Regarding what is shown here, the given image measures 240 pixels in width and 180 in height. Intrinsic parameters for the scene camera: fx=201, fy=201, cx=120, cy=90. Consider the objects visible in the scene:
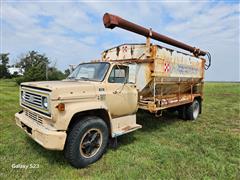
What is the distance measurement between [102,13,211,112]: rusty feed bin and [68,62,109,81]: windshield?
41.9 inches

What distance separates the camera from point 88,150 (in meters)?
4.25

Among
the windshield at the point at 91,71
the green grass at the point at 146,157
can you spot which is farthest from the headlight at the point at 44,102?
the windshield at the point at 91,71

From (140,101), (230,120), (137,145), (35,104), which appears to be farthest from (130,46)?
(230,120)

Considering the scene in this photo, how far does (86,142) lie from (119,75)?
1.88m

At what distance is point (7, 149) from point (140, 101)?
3784mm

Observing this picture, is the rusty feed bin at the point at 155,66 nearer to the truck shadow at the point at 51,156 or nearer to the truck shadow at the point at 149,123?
the truck shadow at the point at 149,123

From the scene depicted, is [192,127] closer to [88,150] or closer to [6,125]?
[88,150]

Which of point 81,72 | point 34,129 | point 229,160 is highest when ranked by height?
point 81,72

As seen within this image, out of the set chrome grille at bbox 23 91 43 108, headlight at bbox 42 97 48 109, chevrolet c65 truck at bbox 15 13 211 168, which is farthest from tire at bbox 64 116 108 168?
chrome grille at bbox 23 91 43 108

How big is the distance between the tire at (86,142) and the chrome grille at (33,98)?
0.87 m

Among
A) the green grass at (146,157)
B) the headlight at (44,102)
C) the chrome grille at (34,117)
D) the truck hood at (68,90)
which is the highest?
the truck hood at (68,90)

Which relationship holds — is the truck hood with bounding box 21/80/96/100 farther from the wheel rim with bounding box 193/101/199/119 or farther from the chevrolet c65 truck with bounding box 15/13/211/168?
the wheel rim with bounding box 193/101/199/119

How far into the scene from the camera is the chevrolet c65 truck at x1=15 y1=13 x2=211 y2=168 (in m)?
3.76

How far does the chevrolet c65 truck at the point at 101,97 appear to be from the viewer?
148 inches
